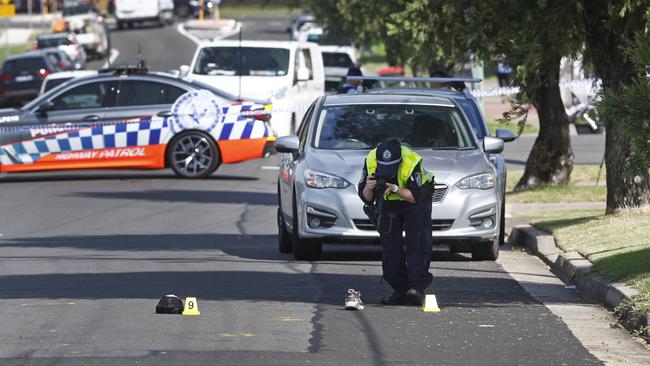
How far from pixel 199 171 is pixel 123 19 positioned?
59.5 metres

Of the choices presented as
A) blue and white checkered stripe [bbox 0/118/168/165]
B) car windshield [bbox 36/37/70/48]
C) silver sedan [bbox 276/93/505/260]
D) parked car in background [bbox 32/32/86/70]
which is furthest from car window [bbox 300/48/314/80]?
car windshield [bbox 36/37/70/48]

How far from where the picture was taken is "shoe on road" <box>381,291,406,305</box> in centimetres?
1057

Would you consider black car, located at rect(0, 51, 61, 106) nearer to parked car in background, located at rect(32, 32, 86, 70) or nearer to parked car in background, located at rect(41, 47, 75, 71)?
parked car in background, located at rect(41, 47, 75, 71)

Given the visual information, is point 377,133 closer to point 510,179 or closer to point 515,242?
point 515,242

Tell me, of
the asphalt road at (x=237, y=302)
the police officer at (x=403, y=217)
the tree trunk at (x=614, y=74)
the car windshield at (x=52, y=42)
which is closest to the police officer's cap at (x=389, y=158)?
the police officer at (x=403, y=217)

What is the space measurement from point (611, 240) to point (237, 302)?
411 cm

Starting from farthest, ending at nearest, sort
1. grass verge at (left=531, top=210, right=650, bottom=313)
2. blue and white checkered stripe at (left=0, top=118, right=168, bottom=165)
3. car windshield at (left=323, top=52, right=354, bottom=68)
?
car windshield at (left=323, top=52, right=354, bottom=68)
blue and white checkered stripe at (left=0, top=118, right=168, bottom=165)
grass verge at (left=531, top=210, right=650, bottom=313)

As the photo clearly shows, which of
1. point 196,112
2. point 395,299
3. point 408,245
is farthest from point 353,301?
point 196,112

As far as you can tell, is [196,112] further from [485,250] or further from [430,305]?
[430,305]

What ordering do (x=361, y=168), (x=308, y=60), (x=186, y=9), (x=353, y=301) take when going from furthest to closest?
1. (x=186, y=9)
2. (x=308, y=60)
3. (x=361, y=168)
4. (x=353, y=301)

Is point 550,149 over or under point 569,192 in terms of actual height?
over

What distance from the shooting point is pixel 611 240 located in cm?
1324

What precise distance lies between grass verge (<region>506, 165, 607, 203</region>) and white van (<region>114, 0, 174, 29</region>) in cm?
5936

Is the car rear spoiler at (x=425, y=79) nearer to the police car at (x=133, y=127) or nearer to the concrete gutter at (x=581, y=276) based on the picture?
the concrete gutter at (x=581, y=276)
